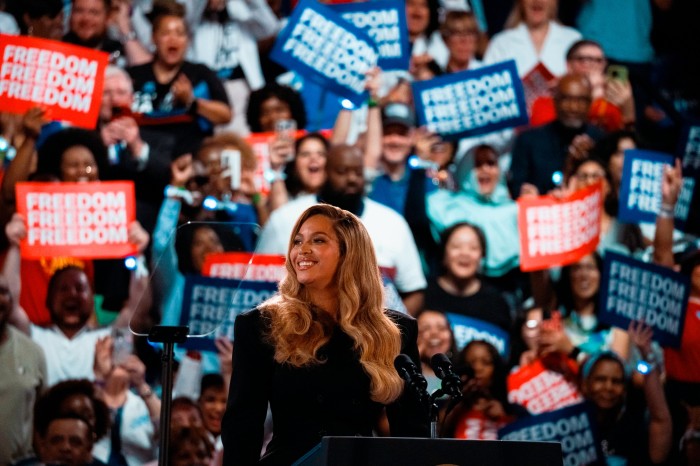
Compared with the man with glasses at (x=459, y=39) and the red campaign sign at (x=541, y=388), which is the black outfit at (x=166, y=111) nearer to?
the man with glasses at (x=459, y=39)

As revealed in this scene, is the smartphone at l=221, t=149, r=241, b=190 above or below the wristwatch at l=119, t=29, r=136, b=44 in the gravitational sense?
below

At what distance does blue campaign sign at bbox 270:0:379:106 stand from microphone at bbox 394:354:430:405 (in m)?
4.36

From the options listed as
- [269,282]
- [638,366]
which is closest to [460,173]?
[638,366]

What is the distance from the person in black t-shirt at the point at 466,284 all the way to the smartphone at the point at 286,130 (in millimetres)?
1088

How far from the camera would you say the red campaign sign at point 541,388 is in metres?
6.73

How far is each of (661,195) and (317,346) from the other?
500cm

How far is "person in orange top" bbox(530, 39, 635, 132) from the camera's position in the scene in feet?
25.8

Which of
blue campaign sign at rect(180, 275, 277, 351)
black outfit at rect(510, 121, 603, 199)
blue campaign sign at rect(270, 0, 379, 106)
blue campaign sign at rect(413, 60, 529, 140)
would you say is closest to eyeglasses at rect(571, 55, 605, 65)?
black outfit at rect(510, 121, 603, 199)

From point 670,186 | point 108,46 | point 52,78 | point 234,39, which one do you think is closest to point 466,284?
point 670,186

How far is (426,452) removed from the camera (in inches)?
89.5

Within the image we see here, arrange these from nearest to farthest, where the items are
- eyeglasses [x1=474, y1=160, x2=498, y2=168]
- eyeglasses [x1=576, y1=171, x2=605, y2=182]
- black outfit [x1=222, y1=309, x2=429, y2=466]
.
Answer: black outfit [x1=222, y1=309, x2=429, y2=466], eyeglasses [x1=474, y1=160, x2=498, y2=168], eyeglasses [x1=576, y1=171, x2=605, y2=182]

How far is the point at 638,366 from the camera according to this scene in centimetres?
676

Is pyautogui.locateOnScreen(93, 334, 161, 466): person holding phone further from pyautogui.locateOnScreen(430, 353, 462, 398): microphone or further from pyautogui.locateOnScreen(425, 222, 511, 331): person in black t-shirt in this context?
pyautogui.locateOnScreen(430, 353, 462, 398): microphone

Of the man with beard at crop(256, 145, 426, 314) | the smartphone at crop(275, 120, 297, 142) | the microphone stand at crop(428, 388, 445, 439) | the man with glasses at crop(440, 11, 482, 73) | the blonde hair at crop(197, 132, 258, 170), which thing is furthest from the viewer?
the man with glasses at crop(440, 11, 482, 73)
